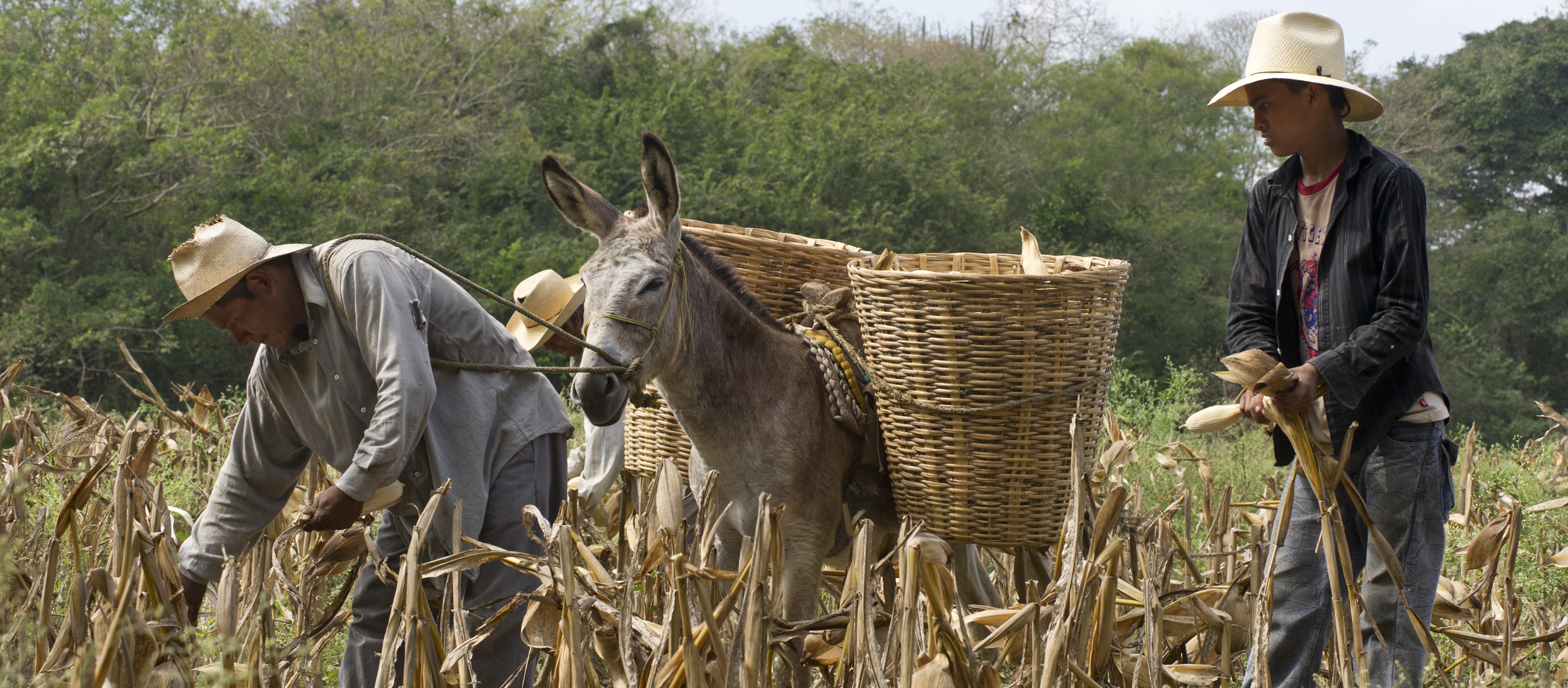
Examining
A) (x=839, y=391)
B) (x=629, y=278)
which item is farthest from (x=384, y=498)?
(x=839, y=391)

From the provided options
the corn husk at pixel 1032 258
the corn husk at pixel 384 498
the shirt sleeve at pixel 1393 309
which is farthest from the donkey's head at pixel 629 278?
the shirt sleeve at pixel 1393 309

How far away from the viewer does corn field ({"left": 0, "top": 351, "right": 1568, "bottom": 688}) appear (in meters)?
2.40

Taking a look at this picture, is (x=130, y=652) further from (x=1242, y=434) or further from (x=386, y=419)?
(x=1242, y=434)

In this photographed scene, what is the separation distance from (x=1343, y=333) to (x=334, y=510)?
9.60ft

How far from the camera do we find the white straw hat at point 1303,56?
3.18 meters

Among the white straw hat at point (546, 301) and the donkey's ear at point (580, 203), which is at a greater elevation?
the donkey's ear at point (580, 203)

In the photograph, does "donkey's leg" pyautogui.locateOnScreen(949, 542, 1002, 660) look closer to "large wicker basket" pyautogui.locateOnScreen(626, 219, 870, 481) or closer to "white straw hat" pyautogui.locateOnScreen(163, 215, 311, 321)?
"large wicker basket" pyautogui.locateOnScreen(626, 219, 870, 481)

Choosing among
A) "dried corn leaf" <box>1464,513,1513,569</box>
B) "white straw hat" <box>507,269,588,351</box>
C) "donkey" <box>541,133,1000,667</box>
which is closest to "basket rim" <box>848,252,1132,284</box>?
"donkey" <box>541,133,1000,667</box>

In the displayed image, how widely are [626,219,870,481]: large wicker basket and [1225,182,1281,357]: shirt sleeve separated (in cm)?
152

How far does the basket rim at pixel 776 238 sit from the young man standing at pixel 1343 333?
1.60 metres

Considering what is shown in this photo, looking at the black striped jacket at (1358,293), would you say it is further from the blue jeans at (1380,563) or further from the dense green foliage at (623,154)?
the dense green foliage at (623,154)

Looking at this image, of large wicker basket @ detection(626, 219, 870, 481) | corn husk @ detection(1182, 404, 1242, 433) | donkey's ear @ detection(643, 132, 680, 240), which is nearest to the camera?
corn husk @ detection(1182, 404, 1242, 433)

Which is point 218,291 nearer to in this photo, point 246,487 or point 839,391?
point 246,487

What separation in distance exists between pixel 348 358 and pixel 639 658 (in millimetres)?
1253
